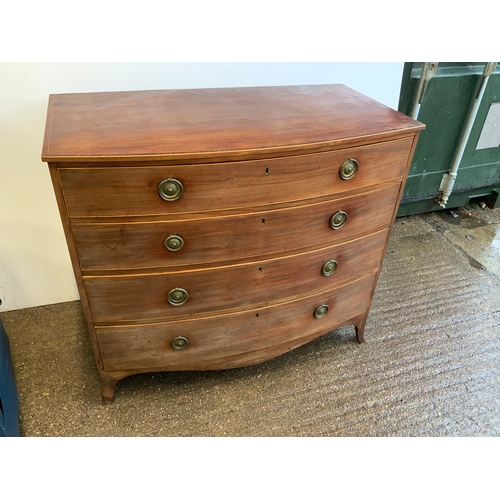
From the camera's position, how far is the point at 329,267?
135 cm

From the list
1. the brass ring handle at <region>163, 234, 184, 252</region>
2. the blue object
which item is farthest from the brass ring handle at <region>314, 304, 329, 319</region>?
the blue object

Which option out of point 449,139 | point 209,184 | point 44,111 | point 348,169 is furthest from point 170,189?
point 449,139

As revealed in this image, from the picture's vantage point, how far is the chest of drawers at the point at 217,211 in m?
1.01

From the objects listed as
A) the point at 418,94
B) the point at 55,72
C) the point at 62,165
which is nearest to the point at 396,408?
the point at 62,165

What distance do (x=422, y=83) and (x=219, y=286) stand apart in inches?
60.2

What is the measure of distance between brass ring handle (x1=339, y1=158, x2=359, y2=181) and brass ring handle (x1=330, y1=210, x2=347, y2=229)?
11 cm

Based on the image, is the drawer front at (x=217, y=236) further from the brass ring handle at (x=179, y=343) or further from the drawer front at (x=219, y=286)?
the brass ring handle at (x=179, y=343)

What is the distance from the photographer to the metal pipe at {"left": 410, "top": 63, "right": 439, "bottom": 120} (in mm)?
1970

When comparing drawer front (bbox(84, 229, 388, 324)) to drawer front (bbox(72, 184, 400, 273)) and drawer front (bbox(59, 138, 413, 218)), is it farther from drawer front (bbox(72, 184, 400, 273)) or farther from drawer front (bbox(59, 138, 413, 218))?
drawer front (bbox(59, 138, 413, 218))

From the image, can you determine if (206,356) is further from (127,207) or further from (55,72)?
(55,72)

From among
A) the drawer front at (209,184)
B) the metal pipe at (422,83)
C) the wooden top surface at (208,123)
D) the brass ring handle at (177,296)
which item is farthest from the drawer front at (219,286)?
the metal pipe at (422,83)

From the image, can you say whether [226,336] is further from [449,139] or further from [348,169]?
[449,139]

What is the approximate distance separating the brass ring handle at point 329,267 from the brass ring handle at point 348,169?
29cm

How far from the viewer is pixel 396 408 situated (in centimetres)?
148
